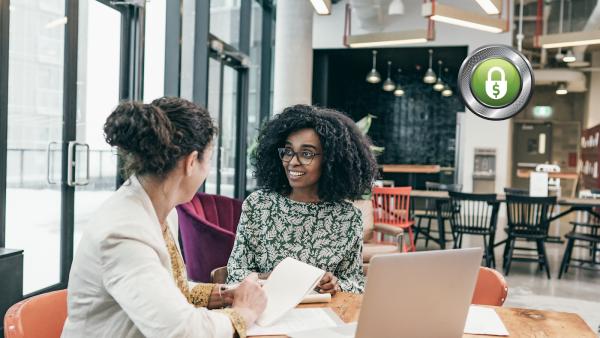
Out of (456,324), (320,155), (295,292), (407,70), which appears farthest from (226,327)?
(407,70)

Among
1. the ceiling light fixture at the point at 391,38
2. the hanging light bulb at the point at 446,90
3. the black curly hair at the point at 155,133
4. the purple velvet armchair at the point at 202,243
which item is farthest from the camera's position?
the hanging light bulb at the point at 446,90

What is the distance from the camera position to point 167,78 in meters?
5.40

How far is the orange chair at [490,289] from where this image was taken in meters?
1.90

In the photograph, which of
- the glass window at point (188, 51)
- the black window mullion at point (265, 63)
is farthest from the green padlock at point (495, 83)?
the black window mullion at point (265, 63)

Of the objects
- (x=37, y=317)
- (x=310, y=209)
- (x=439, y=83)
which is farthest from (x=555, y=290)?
(x=439, y=83)

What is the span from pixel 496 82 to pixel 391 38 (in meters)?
6.27

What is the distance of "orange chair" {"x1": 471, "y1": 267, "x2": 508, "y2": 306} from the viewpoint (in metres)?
1.90

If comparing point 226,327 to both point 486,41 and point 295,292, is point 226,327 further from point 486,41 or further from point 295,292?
point 486,41

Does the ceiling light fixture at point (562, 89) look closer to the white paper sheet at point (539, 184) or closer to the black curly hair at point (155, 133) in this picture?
the white paper sheet at point (539, 184)

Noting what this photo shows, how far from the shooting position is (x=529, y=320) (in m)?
1.55

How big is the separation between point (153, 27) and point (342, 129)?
145 inches

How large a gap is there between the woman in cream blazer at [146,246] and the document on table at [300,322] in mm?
67

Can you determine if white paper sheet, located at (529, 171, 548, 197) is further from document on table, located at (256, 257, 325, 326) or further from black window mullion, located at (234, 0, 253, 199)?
document on table, located at (256, 257, 325, 326)

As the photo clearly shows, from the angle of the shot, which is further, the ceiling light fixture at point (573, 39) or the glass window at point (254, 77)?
the glass window at point (254, 77)
